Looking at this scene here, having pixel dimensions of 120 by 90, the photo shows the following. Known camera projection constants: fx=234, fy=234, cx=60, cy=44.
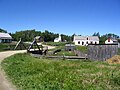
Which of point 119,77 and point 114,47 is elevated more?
point 114,47

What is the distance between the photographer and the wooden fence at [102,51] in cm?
2547

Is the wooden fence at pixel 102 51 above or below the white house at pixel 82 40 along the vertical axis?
below

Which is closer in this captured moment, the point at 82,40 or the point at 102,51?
the point at 102,51

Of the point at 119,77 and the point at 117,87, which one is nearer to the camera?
the point at 117,87

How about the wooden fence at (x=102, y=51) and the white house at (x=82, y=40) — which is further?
the white house at (x=82, y=40)

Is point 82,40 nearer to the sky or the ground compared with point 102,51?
nearer to the sky

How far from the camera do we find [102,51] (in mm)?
25969

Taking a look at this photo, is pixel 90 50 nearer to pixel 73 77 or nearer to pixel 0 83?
pixel 73 77

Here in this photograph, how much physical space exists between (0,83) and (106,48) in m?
15.6

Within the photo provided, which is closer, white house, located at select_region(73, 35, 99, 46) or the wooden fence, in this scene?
the wooden fence

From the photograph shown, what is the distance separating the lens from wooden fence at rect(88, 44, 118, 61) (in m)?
25.5

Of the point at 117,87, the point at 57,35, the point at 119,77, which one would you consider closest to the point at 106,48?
the point at 119,77

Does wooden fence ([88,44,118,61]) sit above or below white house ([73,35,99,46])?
below

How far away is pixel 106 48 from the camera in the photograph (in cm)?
2570
